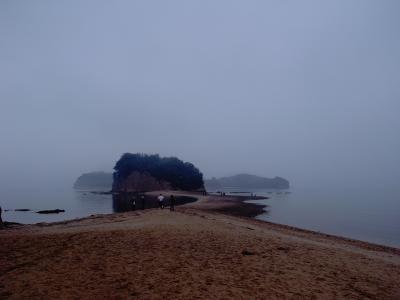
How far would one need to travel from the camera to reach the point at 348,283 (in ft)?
38.2

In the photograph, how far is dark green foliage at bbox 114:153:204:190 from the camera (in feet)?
513

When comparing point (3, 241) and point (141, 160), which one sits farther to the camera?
point (141, 160)

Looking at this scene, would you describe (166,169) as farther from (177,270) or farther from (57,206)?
(177,270)

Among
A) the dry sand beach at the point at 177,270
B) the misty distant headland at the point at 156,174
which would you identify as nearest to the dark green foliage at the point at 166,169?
the misty distant headland at the point at 156,174

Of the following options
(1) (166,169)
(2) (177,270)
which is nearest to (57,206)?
(2) (177,270)

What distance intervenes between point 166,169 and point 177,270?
485 ft

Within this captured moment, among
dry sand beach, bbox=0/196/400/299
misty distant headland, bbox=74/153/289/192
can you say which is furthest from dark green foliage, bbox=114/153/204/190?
dry sand beach, bbox=0/196/400/299

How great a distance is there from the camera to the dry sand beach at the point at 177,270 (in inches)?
→ 390

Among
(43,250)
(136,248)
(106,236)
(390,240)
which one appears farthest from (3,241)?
(390,240)

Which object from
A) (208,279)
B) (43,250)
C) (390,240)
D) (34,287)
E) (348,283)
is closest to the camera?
(34,287)

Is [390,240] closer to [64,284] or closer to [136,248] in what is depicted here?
[136,248]

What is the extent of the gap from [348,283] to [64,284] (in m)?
9.74

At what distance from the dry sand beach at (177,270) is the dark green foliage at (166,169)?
139 meters

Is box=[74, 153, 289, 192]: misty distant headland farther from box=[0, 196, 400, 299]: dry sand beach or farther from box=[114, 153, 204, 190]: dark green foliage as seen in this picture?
box=[0, 196, 400, 299]: dry sand beach
